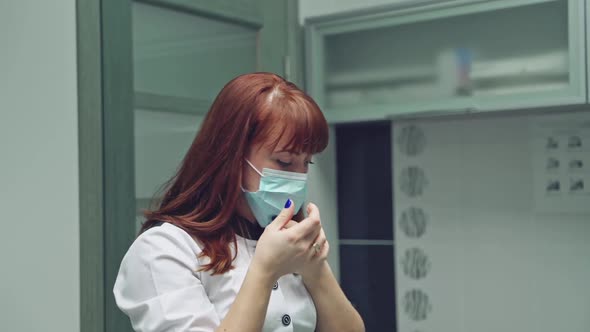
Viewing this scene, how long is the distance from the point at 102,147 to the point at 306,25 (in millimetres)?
968

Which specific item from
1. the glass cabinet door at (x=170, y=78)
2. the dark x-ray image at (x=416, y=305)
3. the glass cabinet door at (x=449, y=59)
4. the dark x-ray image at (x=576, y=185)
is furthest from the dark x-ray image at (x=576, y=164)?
the glass cabinet door at (x=170, y=78)

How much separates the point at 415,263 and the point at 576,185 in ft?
1.91

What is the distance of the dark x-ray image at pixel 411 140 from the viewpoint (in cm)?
234

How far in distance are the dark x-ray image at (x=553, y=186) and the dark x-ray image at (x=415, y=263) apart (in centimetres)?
46

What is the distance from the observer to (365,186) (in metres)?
2.47

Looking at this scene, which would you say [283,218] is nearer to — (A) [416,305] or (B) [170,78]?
(B) [170,78]

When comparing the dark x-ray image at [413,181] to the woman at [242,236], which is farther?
the dark x-ray image at [413,181]

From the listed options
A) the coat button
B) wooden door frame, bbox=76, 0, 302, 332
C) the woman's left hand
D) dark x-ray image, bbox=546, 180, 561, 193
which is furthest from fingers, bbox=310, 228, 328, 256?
dark x-ray image, bbox=546, 180, 561, 193

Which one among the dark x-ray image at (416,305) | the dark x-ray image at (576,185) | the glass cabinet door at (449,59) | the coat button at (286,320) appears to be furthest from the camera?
the dark x-ray image at (416,305)

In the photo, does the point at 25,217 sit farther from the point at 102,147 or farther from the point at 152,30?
the point at 152,30

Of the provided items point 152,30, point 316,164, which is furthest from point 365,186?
point 152,30

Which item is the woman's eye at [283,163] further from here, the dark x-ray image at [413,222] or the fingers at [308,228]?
the dark x-ray image at [413,222]

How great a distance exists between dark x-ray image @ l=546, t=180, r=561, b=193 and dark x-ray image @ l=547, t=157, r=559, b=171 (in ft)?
0.13

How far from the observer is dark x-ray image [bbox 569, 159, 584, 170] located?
2.08m
